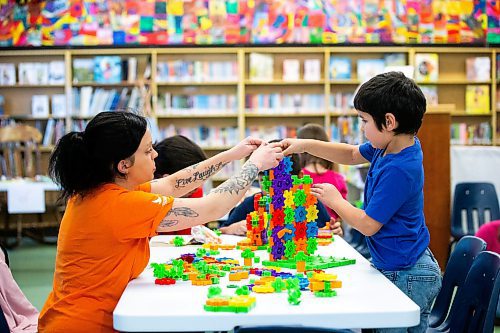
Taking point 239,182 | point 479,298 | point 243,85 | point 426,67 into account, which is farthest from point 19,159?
point 479,298

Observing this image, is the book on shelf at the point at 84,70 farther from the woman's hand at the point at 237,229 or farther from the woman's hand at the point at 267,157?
the woman's hand at the point at 267,157

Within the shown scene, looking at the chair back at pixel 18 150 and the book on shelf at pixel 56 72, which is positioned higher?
the book on shelf at pixel 56 72

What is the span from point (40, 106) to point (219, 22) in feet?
7.84

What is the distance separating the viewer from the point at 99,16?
917 centimetres

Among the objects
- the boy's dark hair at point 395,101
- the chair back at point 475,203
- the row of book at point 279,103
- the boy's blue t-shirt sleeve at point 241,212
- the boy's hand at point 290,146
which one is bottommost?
the chair back at point 475,203

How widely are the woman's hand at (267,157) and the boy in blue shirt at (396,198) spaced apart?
0.21 meters

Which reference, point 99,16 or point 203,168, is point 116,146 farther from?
point 99,16

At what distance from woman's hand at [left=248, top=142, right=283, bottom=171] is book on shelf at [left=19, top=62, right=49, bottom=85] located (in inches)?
273

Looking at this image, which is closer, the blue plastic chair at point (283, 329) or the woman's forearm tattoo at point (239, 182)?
the blue plastic chair at point (283, 329)

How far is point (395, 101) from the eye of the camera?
2477 mm

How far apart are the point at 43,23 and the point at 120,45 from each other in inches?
38.2

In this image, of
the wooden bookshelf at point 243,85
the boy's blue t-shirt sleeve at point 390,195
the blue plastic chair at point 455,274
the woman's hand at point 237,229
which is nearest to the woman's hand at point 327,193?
the boy's blue t-shirt sleeve at point 390,195

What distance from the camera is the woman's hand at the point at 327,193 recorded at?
2.51 m

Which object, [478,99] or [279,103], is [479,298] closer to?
[279,103]
